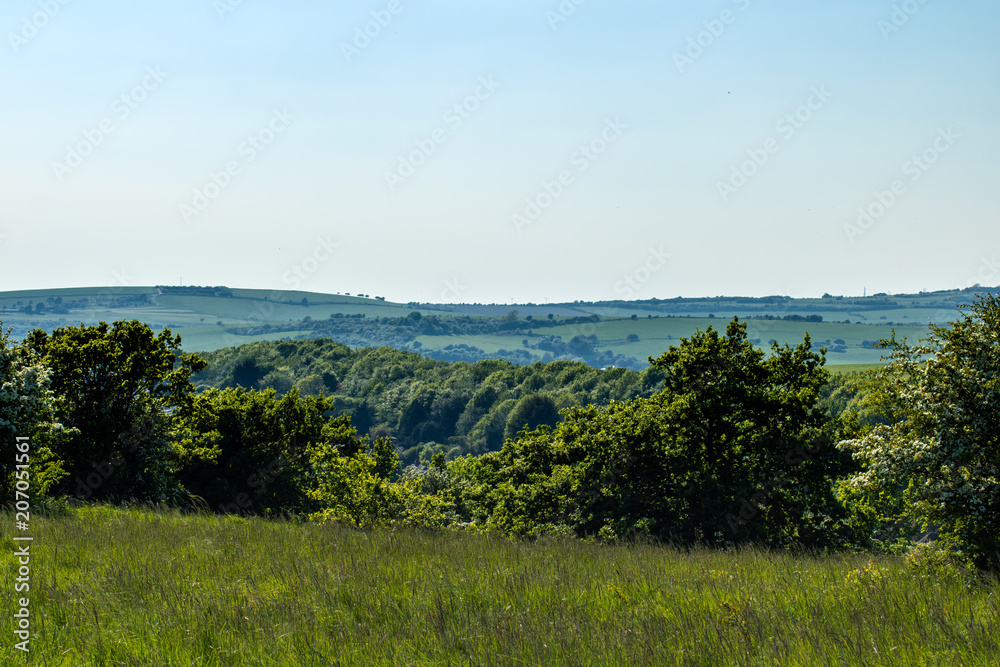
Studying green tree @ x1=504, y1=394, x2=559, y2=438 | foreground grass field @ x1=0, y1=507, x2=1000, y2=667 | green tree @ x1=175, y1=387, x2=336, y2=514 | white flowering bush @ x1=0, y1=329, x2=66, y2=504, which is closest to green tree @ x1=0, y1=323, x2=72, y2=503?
white flowering bush @ x1=0, y1=329, x2=66, y2=504

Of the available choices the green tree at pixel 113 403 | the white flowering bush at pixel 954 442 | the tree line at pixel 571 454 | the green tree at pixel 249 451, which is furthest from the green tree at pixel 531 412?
the white flowering bush at pixel 954 442

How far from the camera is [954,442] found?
9.57m

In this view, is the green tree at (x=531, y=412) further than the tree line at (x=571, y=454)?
Yes

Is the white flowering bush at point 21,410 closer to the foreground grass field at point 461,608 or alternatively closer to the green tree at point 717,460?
the foreground grass field at point 461,608

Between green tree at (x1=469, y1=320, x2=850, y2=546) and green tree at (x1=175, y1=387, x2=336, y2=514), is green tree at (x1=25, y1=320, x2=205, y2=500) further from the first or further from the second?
green tree at (x1=469, y1=320, x2=850, y2=546)

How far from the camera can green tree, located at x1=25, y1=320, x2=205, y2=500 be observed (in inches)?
817

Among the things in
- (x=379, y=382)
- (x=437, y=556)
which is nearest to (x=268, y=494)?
(x=437, y=556)

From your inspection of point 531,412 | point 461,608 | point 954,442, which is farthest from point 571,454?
point 531,412

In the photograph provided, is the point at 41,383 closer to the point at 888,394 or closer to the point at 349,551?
the point at 349,551

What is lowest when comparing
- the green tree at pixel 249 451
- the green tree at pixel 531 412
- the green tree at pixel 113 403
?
the green tree at pixel 531 412

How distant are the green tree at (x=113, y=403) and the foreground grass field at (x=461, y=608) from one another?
12882mm

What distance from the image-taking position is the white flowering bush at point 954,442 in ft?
31.0

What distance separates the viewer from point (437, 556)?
885 cm

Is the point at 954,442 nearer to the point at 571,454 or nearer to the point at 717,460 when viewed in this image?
the point at 717,460
